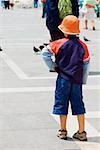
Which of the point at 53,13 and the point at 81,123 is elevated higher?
the point at 53,13

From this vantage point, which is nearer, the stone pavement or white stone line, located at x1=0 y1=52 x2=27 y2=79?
the stone pavement

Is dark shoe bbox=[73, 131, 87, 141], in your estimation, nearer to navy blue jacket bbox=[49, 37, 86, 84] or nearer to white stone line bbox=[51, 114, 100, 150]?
white stone line bbox=[51, 114, 100, 150]

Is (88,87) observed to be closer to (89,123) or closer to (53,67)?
(89,123)

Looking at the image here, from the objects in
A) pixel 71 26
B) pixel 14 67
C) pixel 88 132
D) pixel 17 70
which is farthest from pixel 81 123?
pixel 14 67

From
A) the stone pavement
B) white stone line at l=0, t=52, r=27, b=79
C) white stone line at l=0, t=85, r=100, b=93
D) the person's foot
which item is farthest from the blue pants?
white stone line at l=0, t=52, r=27, b=79

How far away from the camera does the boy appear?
21.2ft

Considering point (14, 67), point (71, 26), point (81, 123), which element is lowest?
point (14, 67)

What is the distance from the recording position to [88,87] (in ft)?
32.7

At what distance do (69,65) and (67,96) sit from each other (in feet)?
1.23

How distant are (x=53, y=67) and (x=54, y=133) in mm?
800

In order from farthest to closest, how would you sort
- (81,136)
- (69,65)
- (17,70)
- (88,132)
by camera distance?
(17,70), (88,132), (81,136), (69,65)

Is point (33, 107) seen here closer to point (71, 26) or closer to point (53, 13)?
point (71, 26)

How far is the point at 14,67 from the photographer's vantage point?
40.9ft

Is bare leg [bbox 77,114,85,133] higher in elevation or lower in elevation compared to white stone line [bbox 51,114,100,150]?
higher
